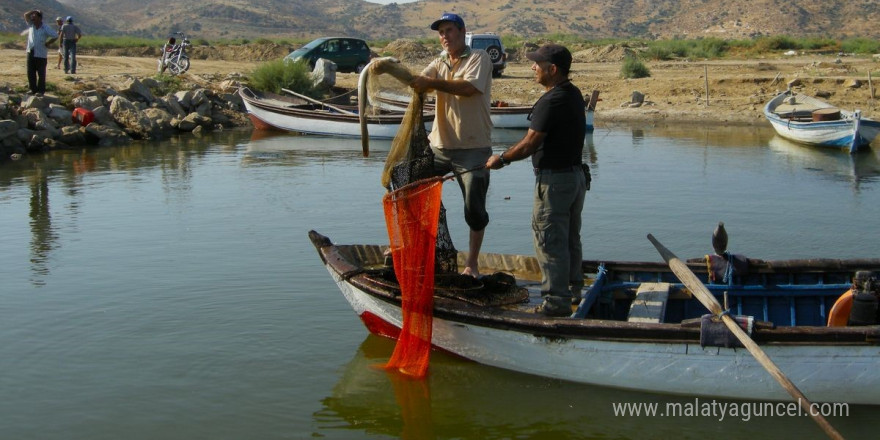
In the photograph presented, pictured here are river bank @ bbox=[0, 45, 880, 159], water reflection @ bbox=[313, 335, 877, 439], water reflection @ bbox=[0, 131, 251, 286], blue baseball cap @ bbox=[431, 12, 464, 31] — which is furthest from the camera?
river bank @ bbox=[0, 45, 880, 159]

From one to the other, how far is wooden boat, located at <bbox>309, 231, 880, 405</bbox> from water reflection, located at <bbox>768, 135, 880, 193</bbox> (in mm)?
8297

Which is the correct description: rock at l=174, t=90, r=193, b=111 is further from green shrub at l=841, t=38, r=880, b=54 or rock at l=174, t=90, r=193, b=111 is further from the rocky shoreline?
green shrub at l=841, t=38, r=880, b=54

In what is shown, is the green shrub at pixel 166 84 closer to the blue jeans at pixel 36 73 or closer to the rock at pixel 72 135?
the blue jeans at pixel 36 73

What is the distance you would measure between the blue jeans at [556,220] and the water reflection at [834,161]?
960 cm

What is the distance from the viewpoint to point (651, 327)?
6160 millimetres

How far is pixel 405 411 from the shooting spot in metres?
6.60

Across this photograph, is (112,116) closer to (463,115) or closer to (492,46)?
(492,46)

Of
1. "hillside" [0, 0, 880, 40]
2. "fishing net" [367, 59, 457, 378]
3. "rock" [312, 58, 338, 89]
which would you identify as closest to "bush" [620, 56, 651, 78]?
Result: "rock" [312, 58, 338, 89]

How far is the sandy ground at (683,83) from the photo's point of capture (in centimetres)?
2456

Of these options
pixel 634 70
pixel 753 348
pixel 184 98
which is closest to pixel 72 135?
pixel 184 98

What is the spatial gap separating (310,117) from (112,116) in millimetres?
4408

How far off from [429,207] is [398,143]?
2.65 feet

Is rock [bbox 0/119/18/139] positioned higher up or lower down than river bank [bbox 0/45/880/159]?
lower down

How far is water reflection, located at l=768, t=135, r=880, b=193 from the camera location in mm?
16047
